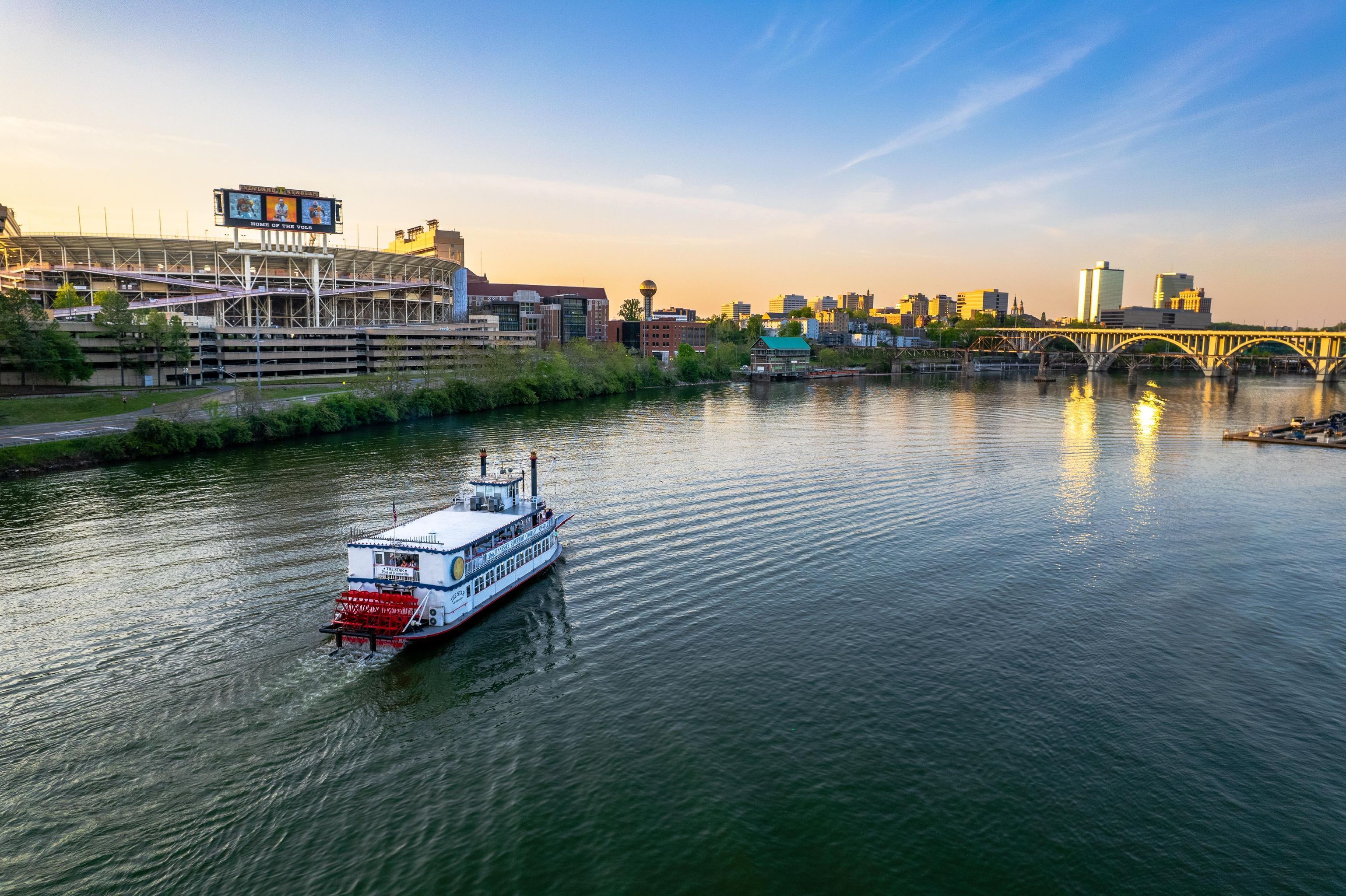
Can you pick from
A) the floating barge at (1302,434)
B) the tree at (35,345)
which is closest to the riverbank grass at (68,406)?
the tree at (35,345)

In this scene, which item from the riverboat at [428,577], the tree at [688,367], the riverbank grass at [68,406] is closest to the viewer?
the riverboat at [428,577]

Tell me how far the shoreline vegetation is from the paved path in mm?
1080

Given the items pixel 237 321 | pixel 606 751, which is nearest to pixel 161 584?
pixel 606 751

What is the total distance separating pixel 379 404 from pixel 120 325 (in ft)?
98.9

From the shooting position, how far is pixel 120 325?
84.9m

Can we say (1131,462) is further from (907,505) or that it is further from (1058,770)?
(1058,770)

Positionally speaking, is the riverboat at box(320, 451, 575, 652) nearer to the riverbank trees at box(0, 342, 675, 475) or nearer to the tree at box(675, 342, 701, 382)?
the riverbank trees at box(0, 342, 675, 475)

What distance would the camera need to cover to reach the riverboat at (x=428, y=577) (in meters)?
28.6

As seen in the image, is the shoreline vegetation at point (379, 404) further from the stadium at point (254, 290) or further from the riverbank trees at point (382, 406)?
the stadium at point (254, 290)

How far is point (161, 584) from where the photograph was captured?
33.8 metres

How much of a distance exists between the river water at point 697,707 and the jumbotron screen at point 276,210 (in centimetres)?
8498

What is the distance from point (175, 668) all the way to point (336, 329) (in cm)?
10602

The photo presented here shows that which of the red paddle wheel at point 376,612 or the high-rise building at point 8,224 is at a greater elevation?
the high-rise building at point 8,224

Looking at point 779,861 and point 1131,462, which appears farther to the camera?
point 1131,462
